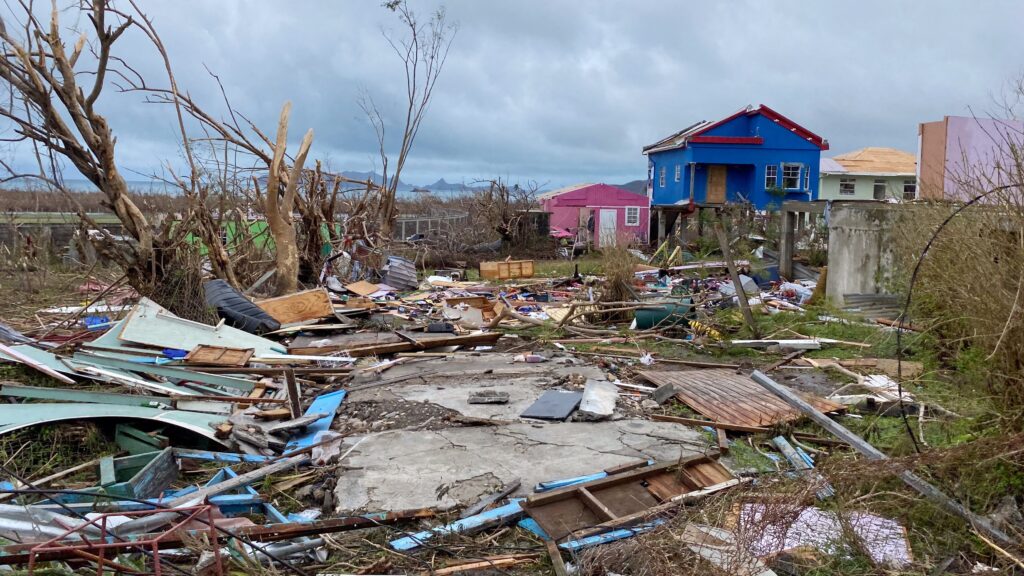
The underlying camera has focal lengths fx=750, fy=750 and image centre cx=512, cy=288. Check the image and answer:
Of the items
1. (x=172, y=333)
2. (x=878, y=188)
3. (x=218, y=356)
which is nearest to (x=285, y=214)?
(x=172, y=333)

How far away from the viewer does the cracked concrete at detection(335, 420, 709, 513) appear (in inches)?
215

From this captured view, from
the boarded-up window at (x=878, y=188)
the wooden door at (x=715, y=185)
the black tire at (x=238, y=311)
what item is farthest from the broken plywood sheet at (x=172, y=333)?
the boarded-up window at (x=878, y=188)

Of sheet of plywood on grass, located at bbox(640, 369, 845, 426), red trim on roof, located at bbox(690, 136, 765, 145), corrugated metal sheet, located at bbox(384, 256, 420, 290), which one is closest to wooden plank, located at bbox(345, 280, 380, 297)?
corrugated metal sheet, located at bbox(384, 256, 420, 290)

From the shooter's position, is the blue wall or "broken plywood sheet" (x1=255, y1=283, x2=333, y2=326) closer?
"broken plywood sheet" (x1=255, y1=283, x2=333, y2=326)

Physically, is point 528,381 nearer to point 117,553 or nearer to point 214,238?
point 117,553

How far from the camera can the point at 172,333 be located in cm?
966

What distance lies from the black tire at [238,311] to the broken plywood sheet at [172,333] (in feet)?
3.56

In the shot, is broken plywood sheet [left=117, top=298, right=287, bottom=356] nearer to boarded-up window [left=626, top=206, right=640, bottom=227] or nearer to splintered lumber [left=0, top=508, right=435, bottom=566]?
splintered lumber [left=0, top=508, right=435, bottom=566]

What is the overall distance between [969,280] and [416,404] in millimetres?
5183

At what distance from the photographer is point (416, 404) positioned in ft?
25.8

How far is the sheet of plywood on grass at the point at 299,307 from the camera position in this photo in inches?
494

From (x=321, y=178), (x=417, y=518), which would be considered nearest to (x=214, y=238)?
(x=321, y=178)

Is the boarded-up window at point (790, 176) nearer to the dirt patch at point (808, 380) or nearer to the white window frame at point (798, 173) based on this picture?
the white window frame at point (798, 173)

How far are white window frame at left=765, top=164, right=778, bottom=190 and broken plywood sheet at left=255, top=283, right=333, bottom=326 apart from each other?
26631mm
